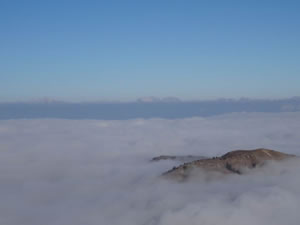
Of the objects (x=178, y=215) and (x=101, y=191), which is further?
(x=101, y=191)

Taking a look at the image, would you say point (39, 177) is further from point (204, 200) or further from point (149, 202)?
point (204, 200)

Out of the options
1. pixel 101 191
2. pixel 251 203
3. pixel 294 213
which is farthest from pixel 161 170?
pixel 294 213

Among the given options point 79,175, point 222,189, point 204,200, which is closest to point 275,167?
point 222,189

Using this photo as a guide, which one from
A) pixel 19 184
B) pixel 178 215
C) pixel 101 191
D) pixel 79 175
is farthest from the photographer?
pixel 79 175

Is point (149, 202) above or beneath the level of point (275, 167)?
beneath

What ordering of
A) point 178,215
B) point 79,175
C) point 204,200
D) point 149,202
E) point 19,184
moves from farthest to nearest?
point 79,175 < point 19,184 < point 149,202 < point 204,200 < point 178,215

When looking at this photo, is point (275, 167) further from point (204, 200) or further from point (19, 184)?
point (19, 184)
